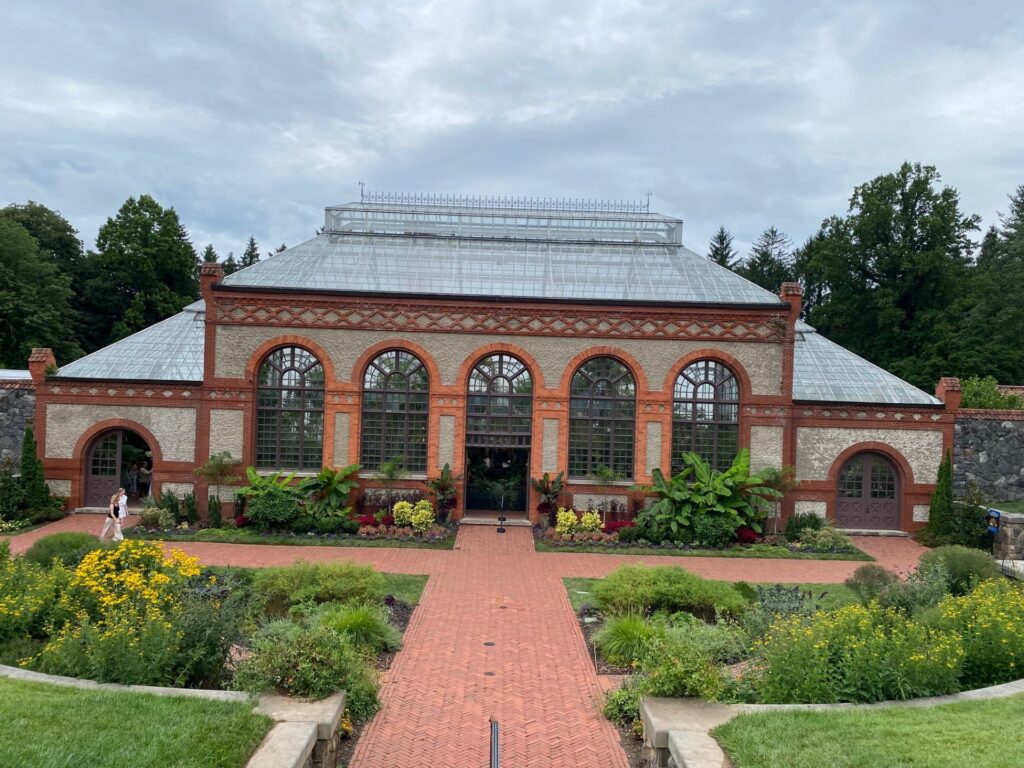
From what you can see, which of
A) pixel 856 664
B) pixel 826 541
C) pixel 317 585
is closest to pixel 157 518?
pixel 317 585

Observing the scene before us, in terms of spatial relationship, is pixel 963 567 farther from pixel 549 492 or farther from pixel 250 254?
pixel 250 254

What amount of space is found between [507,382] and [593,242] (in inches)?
248

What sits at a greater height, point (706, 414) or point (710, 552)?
point (706, 414)

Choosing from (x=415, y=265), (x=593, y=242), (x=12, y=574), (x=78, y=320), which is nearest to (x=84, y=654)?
(x=12, y=574)

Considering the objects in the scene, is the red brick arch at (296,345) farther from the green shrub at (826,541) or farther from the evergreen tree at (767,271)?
the evergreen tree at (767,271)

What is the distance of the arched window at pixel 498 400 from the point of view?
2189 centimetres

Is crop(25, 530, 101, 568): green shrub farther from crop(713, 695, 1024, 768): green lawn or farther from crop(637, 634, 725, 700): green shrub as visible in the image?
crop(713, 695, 1024, 768): green lawn

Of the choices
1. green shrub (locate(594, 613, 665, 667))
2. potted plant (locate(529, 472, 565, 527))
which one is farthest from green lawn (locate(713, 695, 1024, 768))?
potted plant (locate(529, 472, 565, 527))

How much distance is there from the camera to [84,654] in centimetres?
781

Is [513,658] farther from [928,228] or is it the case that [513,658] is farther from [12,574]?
[928,228]

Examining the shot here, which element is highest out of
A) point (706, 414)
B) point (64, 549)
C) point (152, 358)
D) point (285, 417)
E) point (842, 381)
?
point (152, 358)

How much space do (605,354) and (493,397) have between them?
3.73 metres

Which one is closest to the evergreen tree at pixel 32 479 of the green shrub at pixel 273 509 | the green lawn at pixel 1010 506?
the green shrub at pixel 273 509

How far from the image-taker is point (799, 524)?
2095cm
